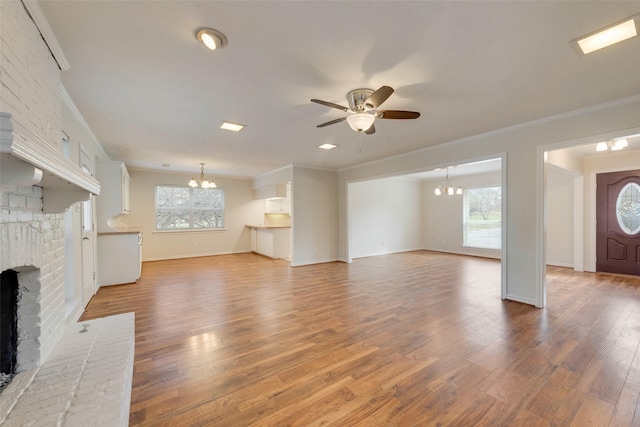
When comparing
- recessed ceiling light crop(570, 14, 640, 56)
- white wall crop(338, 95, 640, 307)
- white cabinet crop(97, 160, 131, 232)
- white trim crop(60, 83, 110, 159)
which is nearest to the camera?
recessed ceiling light crop(570, 14, 640, 56)

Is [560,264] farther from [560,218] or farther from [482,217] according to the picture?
[482,217]

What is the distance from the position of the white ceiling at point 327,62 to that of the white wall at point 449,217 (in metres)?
4.60

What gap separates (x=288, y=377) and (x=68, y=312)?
2.62 m

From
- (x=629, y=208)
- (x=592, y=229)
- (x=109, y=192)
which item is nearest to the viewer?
(x=109, y=192)

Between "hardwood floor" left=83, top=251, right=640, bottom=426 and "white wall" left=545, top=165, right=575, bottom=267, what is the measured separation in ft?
5.61

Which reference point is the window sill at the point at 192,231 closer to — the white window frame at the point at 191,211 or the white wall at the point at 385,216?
the white window frame at the point at 191,211

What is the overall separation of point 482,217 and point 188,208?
8.82 meters

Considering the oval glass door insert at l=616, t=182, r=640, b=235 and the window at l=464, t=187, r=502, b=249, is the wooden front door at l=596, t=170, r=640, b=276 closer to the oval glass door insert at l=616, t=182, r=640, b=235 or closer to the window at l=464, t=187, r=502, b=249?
the oval glass door insert at l=616, t=182, r=640, b=235

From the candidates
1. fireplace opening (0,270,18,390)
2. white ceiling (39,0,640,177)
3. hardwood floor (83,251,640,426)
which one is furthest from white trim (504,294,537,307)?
fireplace opening (0,270,18,390)

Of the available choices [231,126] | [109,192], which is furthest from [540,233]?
[109,192]

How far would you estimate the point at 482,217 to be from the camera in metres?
7.68

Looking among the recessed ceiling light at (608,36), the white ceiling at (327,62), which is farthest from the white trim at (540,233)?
the recessed ceiling light at (608,36)

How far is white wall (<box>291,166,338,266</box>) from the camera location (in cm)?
636

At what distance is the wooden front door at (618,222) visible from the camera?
200 inches
